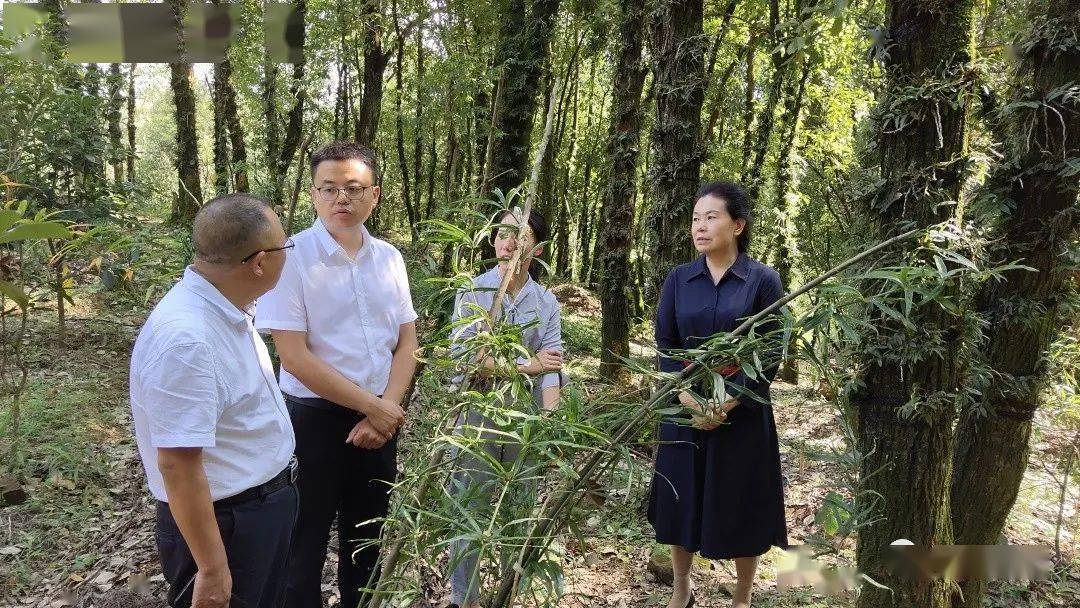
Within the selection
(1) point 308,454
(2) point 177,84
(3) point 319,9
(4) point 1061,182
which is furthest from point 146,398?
(3) point 319,9

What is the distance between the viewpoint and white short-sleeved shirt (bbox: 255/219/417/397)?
8.34 ft

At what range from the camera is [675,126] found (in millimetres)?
4234

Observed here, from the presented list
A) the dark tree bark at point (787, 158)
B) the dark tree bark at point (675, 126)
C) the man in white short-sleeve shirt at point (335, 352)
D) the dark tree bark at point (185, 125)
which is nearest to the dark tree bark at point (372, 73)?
the dark tree bark at point (185, 125)

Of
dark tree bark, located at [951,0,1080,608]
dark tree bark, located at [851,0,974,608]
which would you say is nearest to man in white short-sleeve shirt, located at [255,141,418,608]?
dark tree bark, located at [851,0,974,608]

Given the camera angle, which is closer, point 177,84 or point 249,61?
point 177,84

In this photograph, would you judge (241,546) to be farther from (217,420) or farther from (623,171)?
(623,171)

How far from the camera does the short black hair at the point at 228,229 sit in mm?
1909

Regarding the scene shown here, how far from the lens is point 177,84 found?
8.59 meters

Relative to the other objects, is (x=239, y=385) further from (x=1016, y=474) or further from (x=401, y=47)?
(x=401, y=47)

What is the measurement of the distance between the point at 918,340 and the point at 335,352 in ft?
7.42

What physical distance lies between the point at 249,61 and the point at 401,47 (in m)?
3.35

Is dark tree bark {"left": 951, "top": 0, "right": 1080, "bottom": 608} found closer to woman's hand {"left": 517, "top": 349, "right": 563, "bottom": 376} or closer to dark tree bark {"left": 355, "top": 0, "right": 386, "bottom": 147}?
woman's hand {"left": 517, "top": 349, "right": 563, "bottom": 376}

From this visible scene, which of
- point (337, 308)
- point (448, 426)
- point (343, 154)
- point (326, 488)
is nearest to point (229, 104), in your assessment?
point (343, 154)

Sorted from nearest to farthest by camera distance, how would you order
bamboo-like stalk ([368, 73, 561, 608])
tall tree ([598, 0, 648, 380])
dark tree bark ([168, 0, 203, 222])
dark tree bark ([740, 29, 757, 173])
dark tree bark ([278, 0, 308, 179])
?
bamboo-like stalk ([368, 73, 561, 608]) → tall tree ([598, 0, 648, 380]) → dark tree bark ([168, 0, 203, 222]) → dark tree bark ([278, 0, 308, 179]) → dark tree bark ([740, 29, 757, 173])
